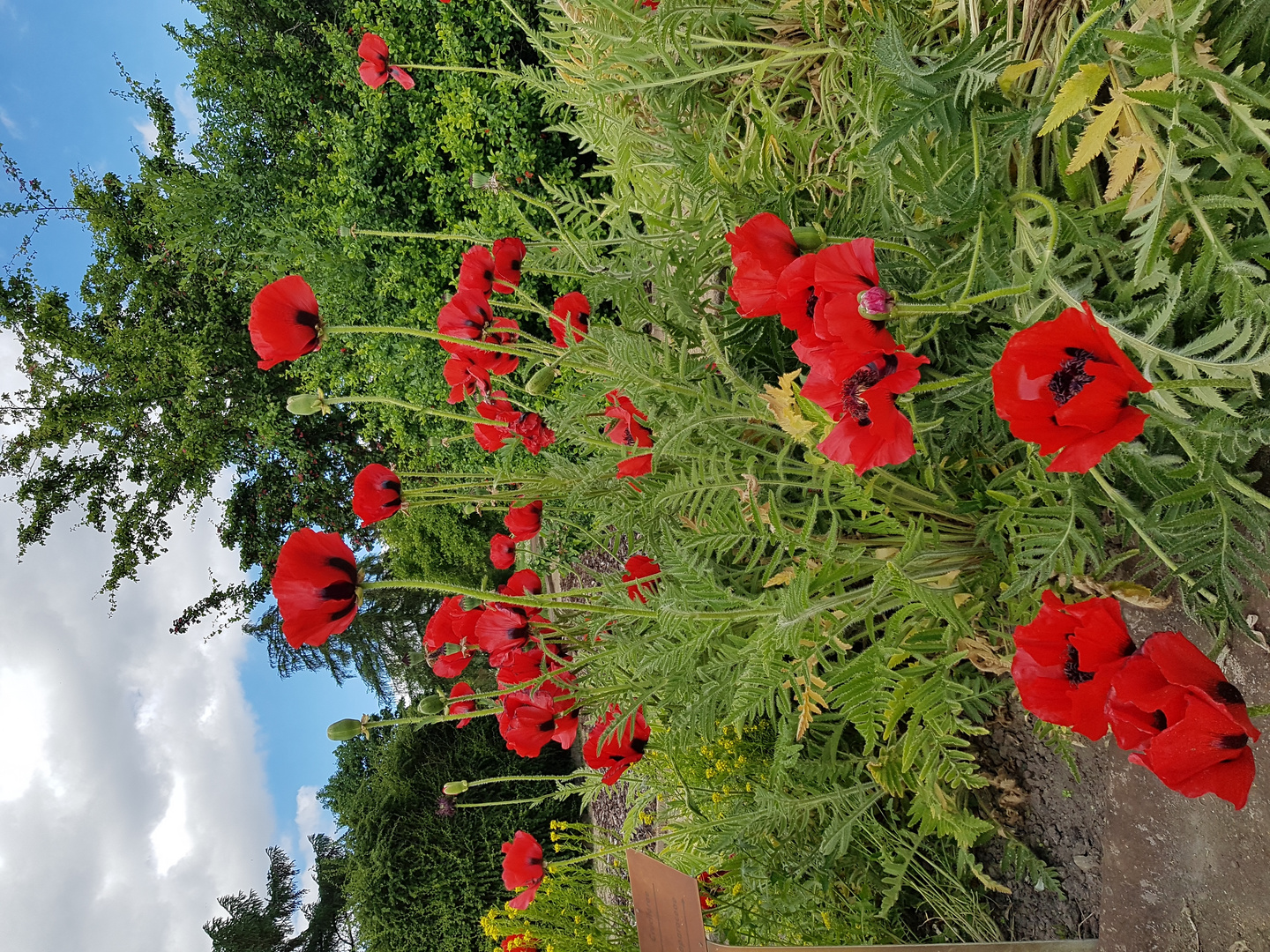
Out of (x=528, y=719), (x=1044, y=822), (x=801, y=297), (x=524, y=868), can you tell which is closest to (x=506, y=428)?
(x=528, y=719)

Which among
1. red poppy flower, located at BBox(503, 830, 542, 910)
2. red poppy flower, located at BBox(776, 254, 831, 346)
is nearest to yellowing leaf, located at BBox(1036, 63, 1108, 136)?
red poppy flower, located at BBox(776, 254, 831, 346)

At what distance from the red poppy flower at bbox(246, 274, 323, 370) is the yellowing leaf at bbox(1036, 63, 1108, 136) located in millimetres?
1198

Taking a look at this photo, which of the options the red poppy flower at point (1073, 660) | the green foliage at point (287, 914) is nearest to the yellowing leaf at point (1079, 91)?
the red poppy flower at point (1073, 660)

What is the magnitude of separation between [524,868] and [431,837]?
3771 mm

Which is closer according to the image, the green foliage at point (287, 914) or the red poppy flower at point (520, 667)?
the red poppy flower at point (520, 667)

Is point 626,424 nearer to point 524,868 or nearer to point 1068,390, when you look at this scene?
point 1068,390

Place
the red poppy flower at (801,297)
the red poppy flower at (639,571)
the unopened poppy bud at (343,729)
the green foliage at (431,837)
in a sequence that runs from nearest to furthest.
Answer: the red poppy flower at (801,297)
the unopened poppy bud at (343,729)
the red poppy flower at (639,571)
the green foliage at (431,837)

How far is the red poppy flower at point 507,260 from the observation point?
1.57 meters

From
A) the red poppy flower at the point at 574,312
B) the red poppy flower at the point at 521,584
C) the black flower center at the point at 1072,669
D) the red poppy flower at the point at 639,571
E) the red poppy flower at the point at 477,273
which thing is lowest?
the black flower center at the point at 1072,669

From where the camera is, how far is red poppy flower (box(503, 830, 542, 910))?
211 centimetres

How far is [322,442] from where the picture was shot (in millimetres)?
6332

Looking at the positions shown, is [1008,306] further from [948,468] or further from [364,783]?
[364,783]

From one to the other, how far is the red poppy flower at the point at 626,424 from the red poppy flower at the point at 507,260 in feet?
1.09

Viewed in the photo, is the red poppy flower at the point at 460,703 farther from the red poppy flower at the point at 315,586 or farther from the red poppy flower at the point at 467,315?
the red poppy flower at the point at 467,315
